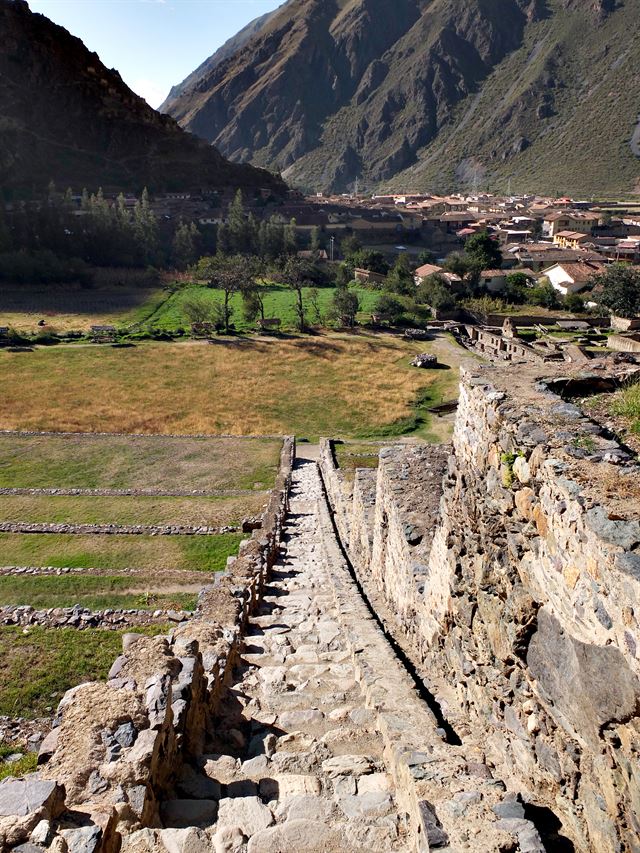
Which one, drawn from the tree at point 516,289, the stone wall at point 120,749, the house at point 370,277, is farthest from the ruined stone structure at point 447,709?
the house at point 370,277

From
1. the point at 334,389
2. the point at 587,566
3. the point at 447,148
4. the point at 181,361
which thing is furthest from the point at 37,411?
the point at 447,148

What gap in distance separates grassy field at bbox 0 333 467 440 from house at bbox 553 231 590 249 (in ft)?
163

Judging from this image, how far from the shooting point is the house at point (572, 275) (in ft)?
213

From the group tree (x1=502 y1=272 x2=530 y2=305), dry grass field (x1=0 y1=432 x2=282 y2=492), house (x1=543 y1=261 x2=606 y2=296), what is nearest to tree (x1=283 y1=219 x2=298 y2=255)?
tree (x1=502 y1=272 x2=530 y2=305)

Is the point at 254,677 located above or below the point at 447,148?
below

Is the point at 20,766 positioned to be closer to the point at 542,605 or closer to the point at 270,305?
the point at 542,605

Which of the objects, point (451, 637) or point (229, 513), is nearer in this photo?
point (451, 637)

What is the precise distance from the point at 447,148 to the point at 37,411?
18354 cm

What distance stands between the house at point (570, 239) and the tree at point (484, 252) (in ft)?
54.1

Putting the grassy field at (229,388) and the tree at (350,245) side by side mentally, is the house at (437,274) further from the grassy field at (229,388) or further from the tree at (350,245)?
the tree at (350,245)

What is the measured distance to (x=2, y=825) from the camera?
3.02m

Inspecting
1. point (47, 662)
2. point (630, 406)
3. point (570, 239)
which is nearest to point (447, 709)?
point (630, 406)

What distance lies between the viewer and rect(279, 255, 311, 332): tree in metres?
56.8

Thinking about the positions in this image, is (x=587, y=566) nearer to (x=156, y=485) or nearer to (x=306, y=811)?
(x=306, y=811)
